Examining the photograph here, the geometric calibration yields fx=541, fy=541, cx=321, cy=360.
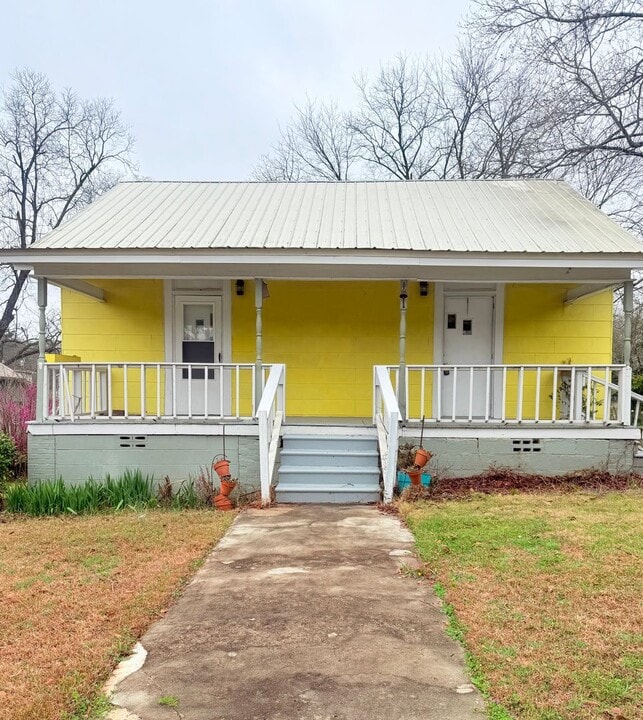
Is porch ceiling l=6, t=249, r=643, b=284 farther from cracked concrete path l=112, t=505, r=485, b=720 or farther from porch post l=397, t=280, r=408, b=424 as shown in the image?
cracked concrete path l=112, t=505, r=485, b=720

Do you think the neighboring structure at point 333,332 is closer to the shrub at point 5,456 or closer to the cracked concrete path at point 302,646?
the shrub at point 5,456

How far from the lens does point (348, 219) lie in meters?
8.94

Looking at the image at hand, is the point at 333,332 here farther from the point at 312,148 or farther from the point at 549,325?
the point at 312,148

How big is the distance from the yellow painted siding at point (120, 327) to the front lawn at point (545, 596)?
16.9ft

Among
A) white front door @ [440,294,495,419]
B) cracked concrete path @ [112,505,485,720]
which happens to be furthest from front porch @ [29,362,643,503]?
cracked concrete path @ [112,505,485,720]

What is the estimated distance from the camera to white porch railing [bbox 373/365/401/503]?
21.2ft

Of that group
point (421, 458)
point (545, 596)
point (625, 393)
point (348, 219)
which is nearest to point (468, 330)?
point (625, 393)

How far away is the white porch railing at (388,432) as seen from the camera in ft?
21.2

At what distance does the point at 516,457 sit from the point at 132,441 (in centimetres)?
527

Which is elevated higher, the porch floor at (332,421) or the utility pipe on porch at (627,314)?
the utility pipe on porch at (627,314)

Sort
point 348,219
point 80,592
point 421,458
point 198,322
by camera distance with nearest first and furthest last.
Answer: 1. point 80,592
2. point 421,458
3. point 348,219
4. point 198,322

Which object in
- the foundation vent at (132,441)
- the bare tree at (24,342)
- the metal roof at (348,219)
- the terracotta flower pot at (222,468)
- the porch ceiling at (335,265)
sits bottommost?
the terracotta flower pot at (222,468)

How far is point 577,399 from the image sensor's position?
775cm

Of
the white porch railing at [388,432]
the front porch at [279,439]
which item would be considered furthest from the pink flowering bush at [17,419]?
the white porch railing at [388,432]
